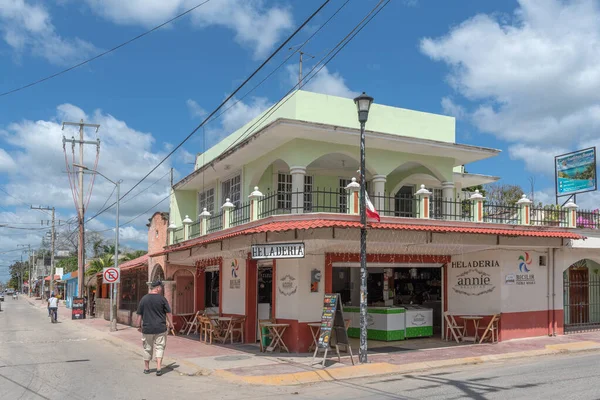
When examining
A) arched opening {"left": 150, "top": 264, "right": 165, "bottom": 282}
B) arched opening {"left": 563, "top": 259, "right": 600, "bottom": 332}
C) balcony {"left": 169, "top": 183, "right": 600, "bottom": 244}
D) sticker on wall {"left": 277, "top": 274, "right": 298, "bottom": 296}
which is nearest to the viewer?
sticker on wall {"left": 277, "top": 274, "right": 298, "bottom": 296}

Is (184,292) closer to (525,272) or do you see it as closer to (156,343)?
(156,343)

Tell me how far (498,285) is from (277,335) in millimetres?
6798

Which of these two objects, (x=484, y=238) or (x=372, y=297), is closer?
(x=484, y=238)

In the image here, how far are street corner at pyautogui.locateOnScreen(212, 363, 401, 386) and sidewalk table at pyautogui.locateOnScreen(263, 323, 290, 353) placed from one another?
2.70 meters

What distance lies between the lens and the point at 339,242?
13.4 m

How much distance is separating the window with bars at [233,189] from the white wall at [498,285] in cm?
758

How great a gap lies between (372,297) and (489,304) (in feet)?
14.9

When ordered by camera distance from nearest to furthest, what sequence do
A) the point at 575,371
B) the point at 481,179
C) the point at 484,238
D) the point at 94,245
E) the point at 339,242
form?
1. the point at 575,371
2. the point at 339,242
3. the point at 484,238
4. the point at 481,179
5. the point at 94,245

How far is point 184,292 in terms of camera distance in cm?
2222

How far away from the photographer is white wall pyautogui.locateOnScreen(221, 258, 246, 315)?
17641 mm

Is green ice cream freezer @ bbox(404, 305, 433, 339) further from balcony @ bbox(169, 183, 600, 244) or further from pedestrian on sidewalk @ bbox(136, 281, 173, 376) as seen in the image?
pedestrian on sidewalk @ bbox(136, 281, 173, 376)

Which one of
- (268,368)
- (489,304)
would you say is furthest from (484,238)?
(268,368)

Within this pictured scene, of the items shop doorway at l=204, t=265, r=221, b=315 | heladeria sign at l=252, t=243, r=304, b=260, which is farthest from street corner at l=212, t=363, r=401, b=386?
shop doorway at l=204, t=265, r=221, b=315

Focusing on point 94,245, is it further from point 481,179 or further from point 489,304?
point 489,304
